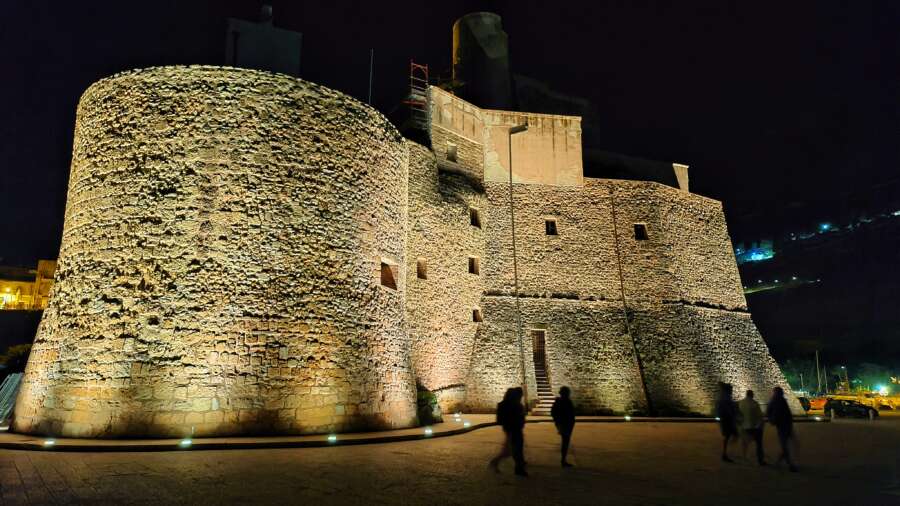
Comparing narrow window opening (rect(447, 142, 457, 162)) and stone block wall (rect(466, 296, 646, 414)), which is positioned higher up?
narrow window opening (rect(447, 142, 457, 162))

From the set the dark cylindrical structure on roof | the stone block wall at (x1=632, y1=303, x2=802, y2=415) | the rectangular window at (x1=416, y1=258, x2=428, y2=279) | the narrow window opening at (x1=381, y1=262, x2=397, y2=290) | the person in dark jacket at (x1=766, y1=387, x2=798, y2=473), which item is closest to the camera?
the person in dark jacket at (x1=766, y1=387, x2=798, y2=473)

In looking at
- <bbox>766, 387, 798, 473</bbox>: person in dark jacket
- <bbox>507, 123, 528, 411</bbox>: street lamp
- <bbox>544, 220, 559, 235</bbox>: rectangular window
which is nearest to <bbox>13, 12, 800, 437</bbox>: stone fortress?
<bbox>507, 123, 528, 411</bbox>: street lamp

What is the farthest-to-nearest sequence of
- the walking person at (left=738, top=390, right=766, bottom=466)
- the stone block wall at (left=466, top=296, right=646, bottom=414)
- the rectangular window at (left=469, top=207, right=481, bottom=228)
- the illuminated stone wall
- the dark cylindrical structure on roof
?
the dark cylindrical structure on roof
the rectangular window at (left=469, top=207, right=481, bottom=228)
the illuminated stone wall
the stone block wall at (left=466, top=296, right=646, bottom=414)
the walking person at (left=738, top=390, right=766, bottom=466)

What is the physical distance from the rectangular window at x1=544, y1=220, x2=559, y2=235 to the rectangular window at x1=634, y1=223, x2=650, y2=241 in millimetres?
3204

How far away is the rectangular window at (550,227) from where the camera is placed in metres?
20.5

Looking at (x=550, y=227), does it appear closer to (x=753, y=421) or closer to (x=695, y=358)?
(x=695, y=358)

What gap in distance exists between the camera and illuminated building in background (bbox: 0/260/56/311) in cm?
4291

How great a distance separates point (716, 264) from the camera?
22.3 m

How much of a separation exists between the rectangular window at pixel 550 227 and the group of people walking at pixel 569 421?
1171 centimetres

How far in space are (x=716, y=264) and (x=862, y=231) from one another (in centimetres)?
5592

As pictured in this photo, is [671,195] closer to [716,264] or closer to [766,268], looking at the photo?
[716,264]

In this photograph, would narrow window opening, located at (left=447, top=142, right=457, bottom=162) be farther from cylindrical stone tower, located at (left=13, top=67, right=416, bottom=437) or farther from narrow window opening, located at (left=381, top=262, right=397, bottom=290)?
cylindrical stone tower, located at (left=13, top=67, right=416, bottom=437)

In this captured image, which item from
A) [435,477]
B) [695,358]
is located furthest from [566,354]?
[435,477]

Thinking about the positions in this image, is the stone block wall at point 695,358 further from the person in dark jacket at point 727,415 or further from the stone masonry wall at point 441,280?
the person in dark jacket at point 727,415
